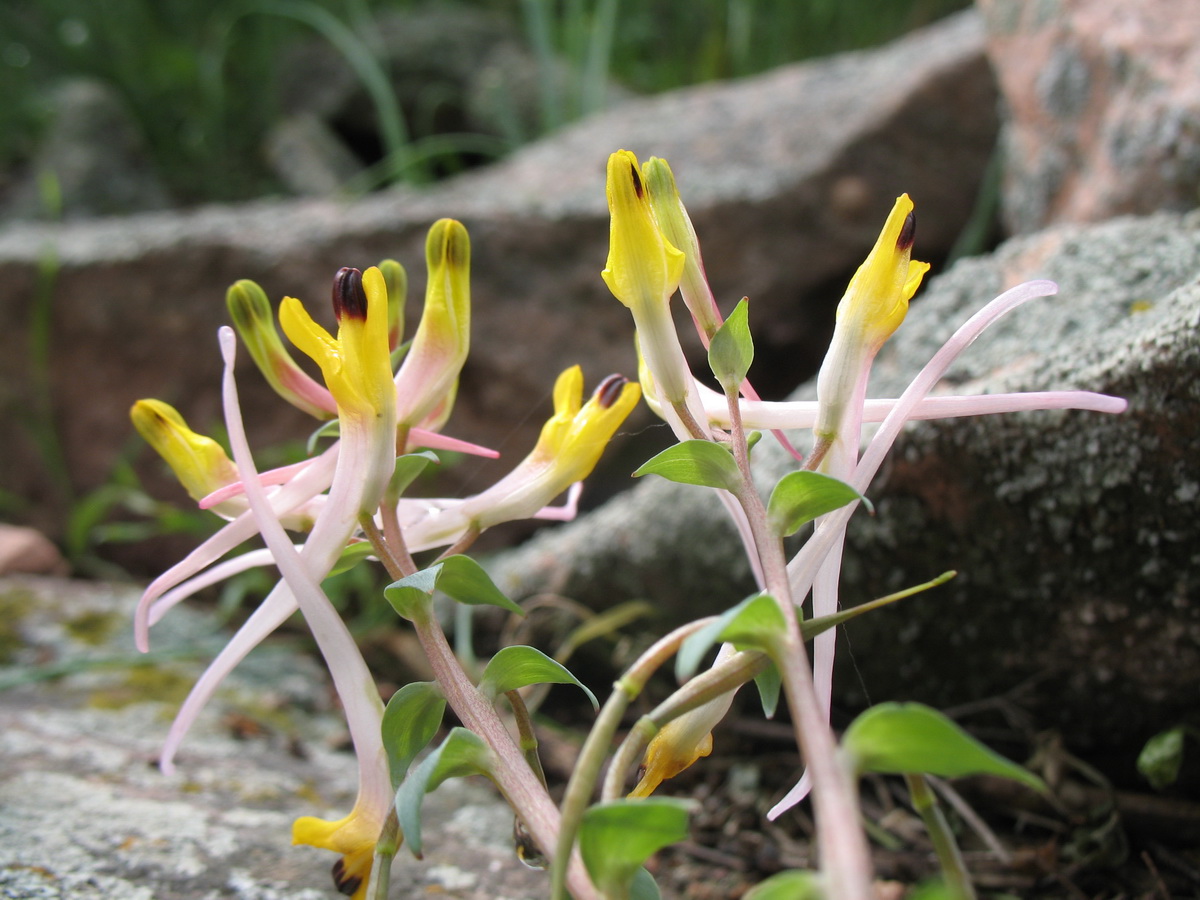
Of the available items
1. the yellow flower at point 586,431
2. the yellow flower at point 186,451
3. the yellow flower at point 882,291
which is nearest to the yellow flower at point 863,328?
the yellow flower at point 882,291

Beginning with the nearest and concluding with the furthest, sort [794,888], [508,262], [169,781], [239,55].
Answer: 1. [794,888]
2. [169,781]
3. [508,262]
4. [239,55]

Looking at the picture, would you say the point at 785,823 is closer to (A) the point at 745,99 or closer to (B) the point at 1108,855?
(B) the point at 1108,855

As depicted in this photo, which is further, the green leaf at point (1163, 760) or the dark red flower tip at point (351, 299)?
the green leaf at point (1163, 760)

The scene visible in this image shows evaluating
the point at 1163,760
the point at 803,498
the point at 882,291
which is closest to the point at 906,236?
the point at 882,291

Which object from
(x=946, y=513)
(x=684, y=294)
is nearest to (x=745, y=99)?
(x=946, y=513)

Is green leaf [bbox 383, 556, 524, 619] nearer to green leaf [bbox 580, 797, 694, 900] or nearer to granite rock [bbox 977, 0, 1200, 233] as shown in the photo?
green leaf [bbox 580, 797, 694, 900]

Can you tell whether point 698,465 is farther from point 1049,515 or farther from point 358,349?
point 1049,515

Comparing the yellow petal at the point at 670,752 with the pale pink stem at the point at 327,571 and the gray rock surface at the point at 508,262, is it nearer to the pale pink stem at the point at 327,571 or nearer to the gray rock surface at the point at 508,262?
the pale pink stem at the point at 327,571
